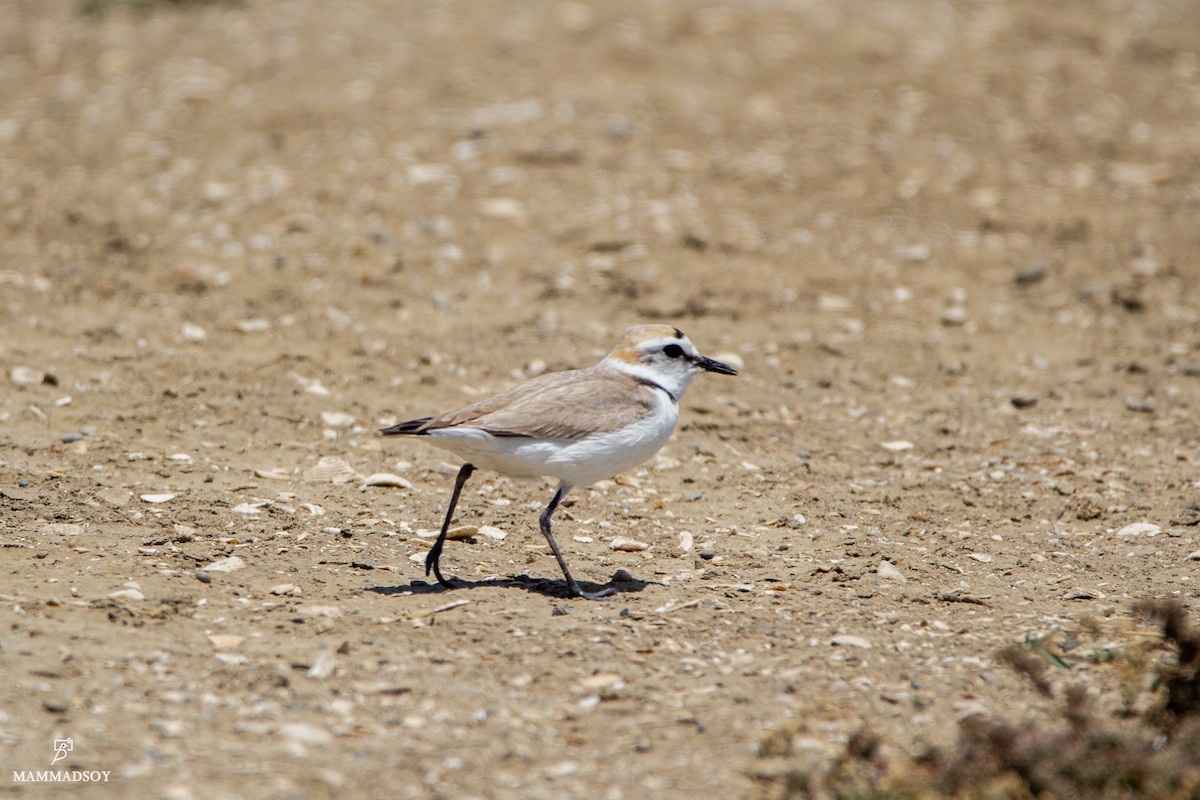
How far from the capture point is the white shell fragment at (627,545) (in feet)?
22.3

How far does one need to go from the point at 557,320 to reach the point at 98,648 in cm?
521

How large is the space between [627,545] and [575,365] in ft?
8.24

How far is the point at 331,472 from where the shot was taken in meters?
7.41

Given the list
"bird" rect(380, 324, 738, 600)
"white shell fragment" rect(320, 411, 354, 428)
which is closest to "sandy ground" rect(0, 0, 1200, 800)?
"white shell fragment" rect(320, 411, 354, 428)

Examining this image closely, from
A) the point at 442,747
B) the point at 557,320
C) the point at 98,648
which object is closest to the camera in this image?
the point at 442,747

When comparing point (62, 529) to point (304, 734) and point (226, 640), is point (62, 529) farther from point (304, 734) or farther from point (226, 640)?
point (304, 734)

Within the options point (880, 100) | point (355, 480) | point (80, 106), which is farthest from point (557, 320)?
point (80, 106)

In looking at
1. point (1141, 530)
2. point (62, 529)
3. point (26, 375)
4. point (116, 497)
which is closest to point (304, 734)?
point (62, 529)

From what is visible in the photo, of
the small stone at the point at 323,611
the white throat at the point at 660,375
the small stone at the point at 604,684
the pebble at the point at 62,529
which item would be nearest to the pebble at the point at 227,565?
the small stone at the point at 323,611

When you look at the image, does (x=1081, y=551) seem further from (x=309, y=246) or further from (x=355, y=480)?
(x=309, y=246)

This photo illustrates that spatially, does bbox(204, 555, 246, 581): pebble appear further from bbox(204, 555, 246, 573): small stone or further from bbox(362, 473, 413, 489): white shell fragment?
bbox(362, 473, 413, 489): white shell fragment

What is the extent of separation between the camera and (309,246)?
10352 mm

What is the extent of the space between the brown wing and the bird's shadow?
0.79m

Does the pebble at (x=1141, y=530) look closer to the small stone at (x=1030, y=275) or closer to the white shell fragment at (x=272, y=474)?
the small stone at (x=1030, y=275)
